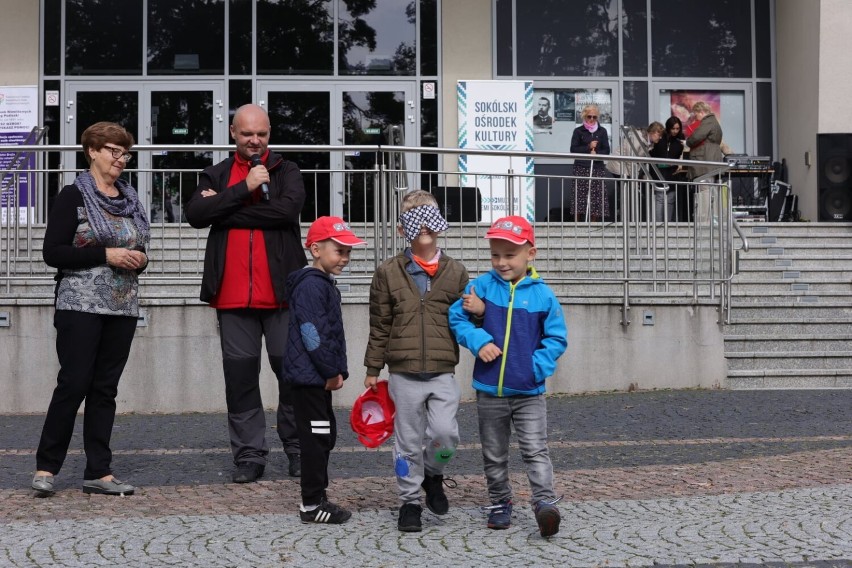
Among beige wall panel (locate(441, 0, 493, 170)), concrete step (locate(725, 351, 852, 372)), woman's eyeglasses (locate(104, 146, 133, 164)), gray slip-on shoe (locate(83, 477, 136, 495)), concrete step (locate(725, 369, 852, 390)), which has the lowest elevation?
gray slip-on shoe (locate(83, 477, 136, 495))

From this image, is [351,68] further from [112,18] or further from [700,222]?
[700,222]

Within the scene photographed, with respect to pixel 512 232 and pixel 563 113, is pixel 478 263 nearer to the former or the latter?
pixel 512 232

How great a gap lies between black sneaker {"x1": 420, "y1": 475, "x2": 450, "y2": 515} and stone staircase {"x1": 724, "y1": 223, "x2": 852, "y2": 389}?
5.69m

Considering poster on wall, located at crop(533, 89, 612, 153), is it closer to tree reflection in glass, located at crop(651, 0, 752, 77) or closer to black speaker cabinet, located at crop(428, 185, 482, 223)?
tree reflection in glass, located at crop(651, 0, 752, 77)

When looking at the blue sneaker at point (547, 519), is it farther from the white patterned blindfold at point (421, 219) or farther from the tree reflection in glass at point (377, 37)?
the tree reflection in glass at point (377, 37)

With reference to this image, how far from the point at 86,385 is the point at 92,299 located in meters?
0.45

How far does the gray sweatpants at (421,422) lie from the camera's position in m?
5.40

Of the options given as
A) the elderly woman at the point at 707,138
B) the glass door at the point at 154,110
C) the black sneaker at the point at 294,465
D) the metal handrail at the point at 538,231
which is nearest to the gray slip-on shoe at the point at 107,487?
the black sneaker at the point at 294,465

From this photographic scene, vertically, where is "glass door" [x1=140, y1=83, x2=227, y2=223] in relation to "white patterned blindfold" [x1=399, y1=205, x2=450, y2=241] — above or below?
above

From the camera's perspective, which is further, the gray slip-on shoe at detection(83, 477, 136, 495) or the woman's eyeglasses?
the woman's eyeglasses

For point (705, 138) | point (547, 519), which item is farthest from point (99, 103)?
point (547, 519)

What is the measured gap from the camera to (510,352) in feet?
17.5

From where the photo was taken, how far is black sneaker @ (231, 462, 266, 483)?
645 cm

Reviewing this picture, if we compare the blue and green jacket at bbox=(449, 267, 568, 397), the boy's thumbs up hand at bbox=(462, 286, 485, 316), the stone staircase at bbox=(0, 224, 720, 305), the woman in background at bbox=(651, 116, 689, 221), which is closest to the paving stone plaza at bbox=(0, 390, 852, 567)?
the blue and green jacket at bbox=(449, 267, 568, 397)
